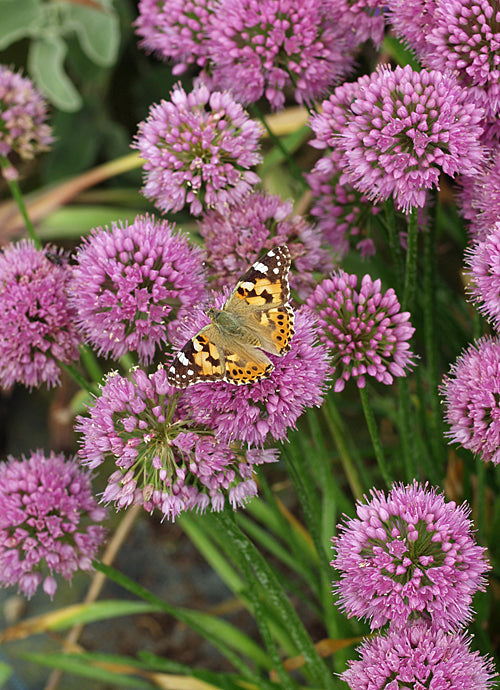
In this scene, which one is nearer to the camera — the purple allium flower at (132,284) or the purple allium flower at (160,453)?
the purple allium flower at (160,453)

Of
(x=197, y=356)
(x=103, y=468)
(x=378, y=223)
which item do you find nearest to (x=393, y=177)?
(x=378, y=223)

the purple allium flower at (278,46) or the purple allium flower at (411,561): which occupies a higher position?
the purple allium flower at (278,46)

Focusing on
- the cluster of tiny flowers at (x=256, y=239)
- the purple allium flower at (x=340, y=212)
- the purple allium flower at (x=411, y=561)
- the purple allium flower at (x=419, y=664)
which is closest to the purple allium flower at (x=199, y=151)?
the cluster of tiny flowers at (x=256, y=239)

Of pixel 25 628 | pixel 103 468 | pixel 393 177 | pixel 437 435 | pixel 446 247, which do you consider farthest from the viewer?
pixel 103 468

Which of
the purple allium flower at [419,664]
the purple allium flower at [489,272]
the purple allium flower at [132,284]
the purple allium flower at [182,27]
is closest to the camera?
the purple allium flower at [419,664]

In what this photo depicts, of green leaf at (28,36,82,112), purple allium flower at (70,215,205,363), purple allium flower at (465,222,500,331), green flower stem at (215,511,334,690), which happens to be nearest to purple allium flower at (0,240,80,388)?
purple allium flower at (70,215,205,363)

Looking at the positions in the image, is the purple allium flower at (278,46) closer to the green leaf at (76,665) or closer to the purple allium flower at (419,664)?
the purple allium flower at (419,664)

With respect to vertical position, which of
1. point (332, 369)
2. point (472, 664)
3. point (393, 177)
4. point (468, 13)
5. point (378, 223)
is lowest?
point (472, 664)

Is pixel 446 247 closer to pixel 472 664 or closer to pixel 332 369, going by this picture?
pixel 332 369
